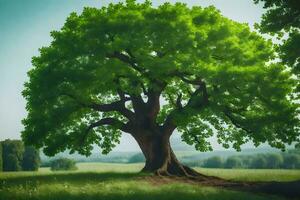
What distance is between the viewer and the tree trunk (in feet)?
109

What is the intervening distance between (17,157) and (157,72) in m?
45.8

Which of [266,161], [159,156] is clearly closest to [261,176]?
[159,156]

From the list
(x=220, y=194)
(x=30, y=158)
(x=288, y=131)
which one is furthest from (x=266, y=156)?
(x=220, y=194)

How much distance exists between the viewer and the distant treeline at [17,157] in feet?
211

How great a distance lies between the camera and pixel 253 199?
65.0ft

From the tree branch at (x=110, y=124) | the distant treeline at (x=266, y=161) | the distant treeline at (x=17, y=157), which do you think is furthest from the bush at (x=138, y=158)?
the tree branch at (x=110, y=124)

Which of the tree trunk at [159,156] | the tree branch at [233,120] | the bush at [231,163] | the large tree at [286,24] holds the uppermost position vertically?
the large tree at [286,24]

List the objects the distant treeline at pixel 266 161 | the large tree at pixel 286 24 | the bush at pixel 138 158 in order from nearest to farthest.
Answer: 1. the large tree at pixel 286 24
2. the distant treeline at pixel 266 161
3. the bush at pixel 138 158

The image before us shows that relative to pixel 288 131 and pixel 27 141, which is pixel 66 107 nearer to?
pixel 27 141

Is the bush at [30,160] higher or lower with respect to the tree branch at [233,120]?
lower

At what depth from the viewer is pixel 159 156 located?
33594mm

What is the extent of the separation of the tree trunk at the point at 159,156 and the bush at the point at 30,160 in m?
39.1

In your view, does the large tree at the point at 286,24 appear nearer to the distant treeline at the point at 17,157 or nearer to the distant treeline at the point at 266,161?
the distant treeline at the point at 17,157

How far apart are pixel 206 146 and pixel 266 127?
7348 millimetres
